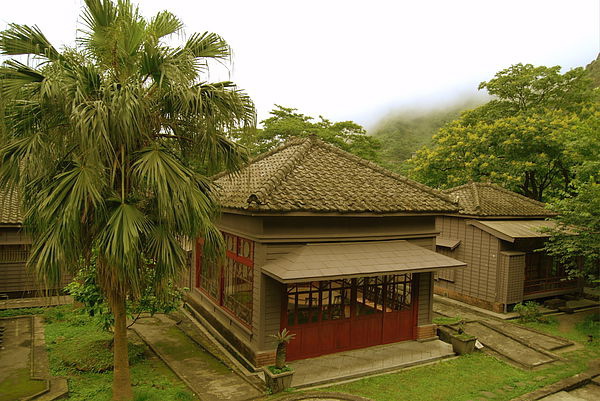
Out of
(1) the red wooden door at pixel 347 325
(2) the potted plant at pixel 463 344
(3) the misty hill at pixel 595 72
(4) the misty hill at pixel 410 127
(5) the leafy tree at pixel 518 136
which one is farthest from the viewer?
(4) the misty hill at pixel 410 127

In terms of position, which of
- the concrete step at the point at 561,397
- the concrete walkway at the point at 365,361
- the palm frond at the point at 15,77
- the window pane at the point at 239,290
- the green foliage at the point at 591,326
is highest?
the palm frond at the point at 15,77

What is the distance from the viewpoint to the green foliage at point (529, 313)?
554 inches

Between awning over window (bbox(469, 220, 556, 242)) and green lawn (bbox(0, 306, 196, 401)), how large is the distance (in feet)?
40.8

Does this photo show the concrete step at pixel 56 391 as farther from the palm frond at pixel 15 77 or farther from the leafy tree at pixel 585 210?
the leafy tree at pixel 585 210

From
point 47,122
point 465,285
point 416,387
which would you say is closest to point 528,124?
point 465,285

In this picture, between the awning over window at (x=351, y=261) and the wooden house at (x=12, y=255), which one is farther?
the wooden house at (x=12, y=255)

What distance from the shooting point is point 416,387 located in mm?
8781

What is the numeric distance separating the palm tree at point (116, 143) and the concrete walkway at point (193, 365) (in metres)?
1.80

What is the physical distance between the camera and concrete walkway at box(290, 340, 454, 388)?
29.5 ft

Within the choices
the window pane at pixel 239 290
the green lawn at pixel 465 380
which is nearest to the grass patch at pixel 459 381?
the green lawn at pixel 465 380

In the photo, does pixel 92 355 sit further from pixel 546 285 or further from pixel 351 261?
pixel 546 285

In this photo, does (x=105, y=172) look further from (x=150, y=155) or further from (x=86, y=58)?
(x=86, y=58)

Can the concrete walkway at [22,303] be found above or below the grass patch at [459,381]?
below

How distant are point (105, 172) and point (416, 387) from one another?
7968 mm
